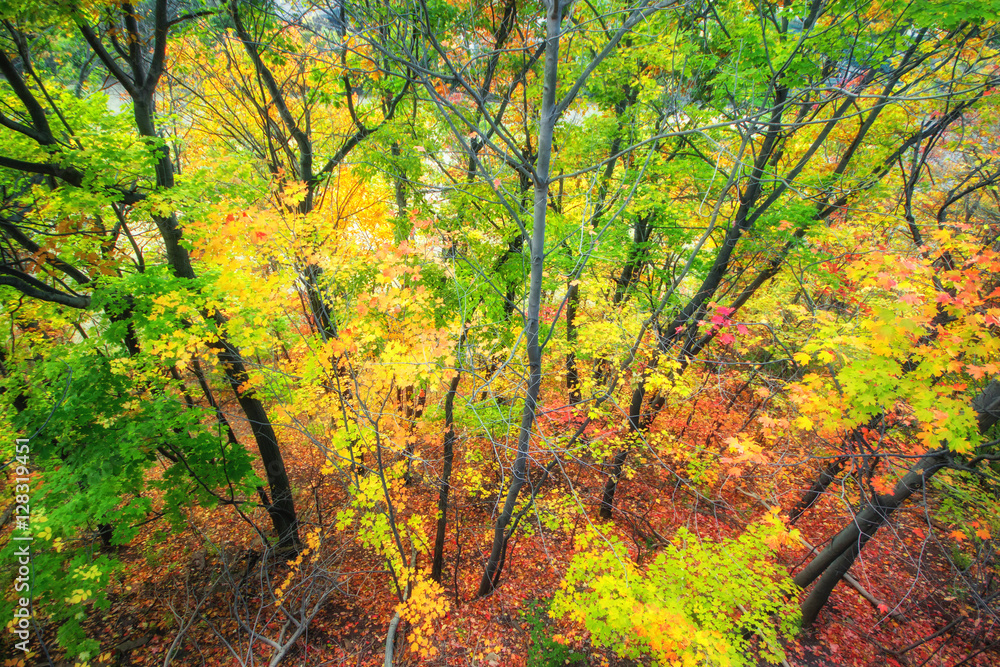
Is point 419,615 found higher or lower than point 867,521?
lower

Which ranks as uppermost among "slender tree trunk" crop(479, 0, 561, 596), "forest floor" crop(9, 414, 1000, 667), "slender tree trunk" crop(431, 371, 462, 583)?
"slender tree trunk" crop(479, 0, 561, 596)

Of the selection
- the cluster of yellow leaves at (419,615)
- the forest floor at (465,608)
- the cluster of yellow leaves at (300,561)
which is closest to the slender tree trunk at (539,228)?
the forest floor at (465,608)

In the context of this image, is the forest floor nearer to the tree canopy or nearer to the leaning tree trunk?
the tree canopy

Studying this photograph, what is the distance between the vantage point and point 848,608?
8.06 meters

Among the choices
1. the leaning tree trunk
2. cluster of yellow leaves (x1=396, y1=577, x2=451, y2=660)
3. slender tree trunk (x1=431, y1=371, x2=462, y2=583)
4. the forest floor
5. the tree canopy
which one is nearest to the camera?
the tree canopy

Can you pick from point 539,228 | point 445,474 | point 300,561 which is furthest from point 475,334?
point 300,561

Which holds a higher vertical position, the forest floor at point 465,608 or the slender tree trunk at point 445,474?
the slender tree trunk at point 445,474

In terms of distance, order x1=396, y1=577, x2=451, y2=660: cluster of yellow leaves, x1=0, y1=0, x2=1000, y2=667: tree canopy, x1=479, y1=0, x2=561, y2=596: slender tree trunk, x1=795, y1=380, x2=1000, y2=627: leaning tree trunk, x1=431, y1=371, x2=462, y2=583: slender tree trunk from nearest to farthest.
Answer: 1. x1=479, y1=0, x2=561, y2=596: slender tree trunk
2. x1=0, y1=0, x2=1000, y2=667: tree canopy
3. x1=795, y1=380, x2=1000, y2=627: leaning tree trunk
4. x1=396, y1=577, x2=451, y2=660: cluster of yellow leaves
5. x1=431, y1=371, x2=462, y2=583: slender tree trunk

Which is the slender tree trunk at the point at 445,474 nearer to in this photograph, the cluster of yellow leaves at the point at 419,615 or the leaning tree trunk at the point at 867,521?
the cluster of yellow leaves at the point at 419,615

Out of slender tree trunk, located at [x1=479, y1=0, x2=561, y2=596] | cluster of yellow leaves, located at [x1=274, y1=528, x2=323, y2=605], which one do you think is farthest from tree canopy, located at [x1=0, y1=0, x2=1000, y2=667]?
cluster of yellow leaves, located at [x1=274, y1=528, x2=323, y2=605]

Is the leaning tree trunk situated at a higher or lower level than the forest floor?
higher

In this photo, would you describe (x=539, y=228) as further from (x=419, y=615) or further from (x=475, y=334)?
(x=419, y=615)

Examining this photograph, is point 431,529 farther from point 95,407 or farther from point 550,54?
point 550,54

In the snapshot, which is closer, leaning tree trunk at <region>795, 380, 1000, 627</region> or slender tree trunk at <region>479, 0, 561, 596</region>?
slender tree trunk at <region>479, 0, 561, 596</region>
